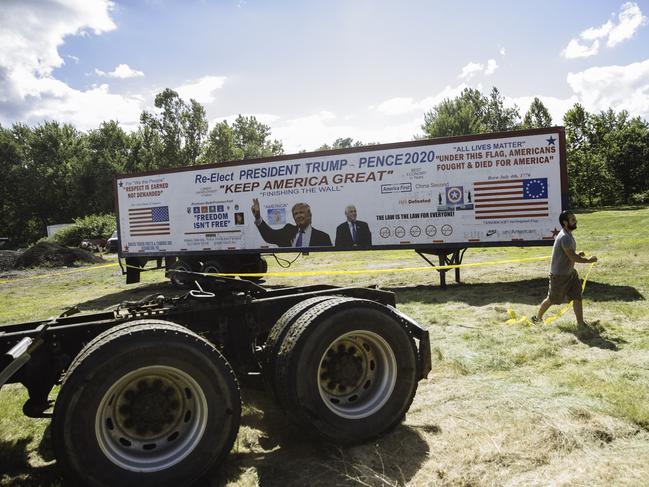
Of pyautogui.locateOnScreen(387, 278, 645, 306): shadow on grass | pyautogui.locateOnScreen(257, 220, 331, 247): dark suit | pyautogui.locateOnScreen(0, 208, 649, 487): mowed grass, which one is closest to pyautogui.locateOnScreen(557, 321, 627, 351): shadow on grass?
pyautogui.locateOnScreen(0, 208, 649, 487): mowed grass

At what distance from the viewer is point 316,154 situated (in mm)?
11422

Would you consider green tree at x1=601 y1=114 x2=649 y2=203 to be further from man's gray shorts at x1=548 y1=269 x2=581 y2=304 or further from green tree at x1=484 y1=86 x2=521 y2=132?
man's gray shorts at x1=548 y1=269 x2=581 y2=304

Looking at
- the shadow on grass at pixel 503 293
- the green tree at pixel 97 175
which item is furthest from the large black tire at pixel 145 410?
the green tree at pixel 97 175

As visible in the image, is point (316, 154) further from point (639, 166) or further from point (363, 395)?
point (639, 166)

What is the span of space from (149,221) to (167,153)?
123 feet

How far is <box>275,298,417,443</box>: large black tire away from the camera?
330 cm

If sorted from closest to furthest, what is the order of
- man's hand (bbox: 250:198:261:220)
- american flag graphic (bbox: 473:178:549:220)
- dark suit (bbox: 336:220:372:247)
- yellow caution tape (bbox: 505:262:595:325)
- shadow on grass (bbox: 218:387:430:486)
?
shadow on grass (bbox: 218:387:430:486) < yellow caution tape (bbox: 505:262:595:325) < american flag graphic (bbox: 473:178:549:220) < dark suit (bbox: 336:220:372:247) < man's hand (bbox: 250:198:261:220)

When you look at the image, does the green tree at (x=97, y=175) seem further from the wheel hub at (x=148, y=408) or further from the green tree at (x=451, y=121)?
the wheel hub at (x=148, y=408)

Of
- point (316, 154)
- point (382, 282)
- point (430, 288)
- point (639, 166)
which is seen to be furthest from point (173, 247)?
point (639, 166)

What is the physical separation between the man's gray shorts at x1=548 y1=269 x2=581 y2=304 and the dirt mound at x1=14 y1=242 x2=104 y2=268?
73.8 ft

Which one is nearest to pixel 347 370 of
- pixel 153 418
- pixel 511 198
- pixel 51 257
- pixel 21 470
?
pixel 153 418

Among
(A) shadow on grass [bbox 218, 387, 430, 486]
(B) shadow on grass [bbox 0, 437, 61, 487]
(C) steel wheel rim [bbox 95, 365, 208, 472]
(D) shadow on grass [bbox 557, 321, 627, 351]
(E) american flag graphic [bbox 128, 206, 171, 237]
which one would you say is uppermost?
(E) american flag graphic [bbox 128, 206, 171, 237]

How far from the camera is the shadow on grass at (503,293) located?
8.84 meters

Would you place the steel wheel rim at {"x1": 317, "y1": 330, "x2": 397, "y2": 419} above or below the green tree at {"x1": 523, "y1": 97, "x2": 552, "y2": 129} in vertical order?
below
